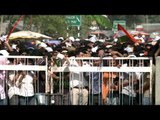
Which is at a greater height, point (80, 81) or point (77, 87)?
point (80, 81)

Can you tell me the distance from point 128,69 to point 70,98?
4.49 feet

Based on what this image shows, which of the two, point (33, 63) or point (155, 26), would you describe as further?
point (155, 26)

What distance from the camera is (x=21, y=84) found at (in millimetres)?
9672

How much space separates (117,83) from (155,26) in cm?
1502
